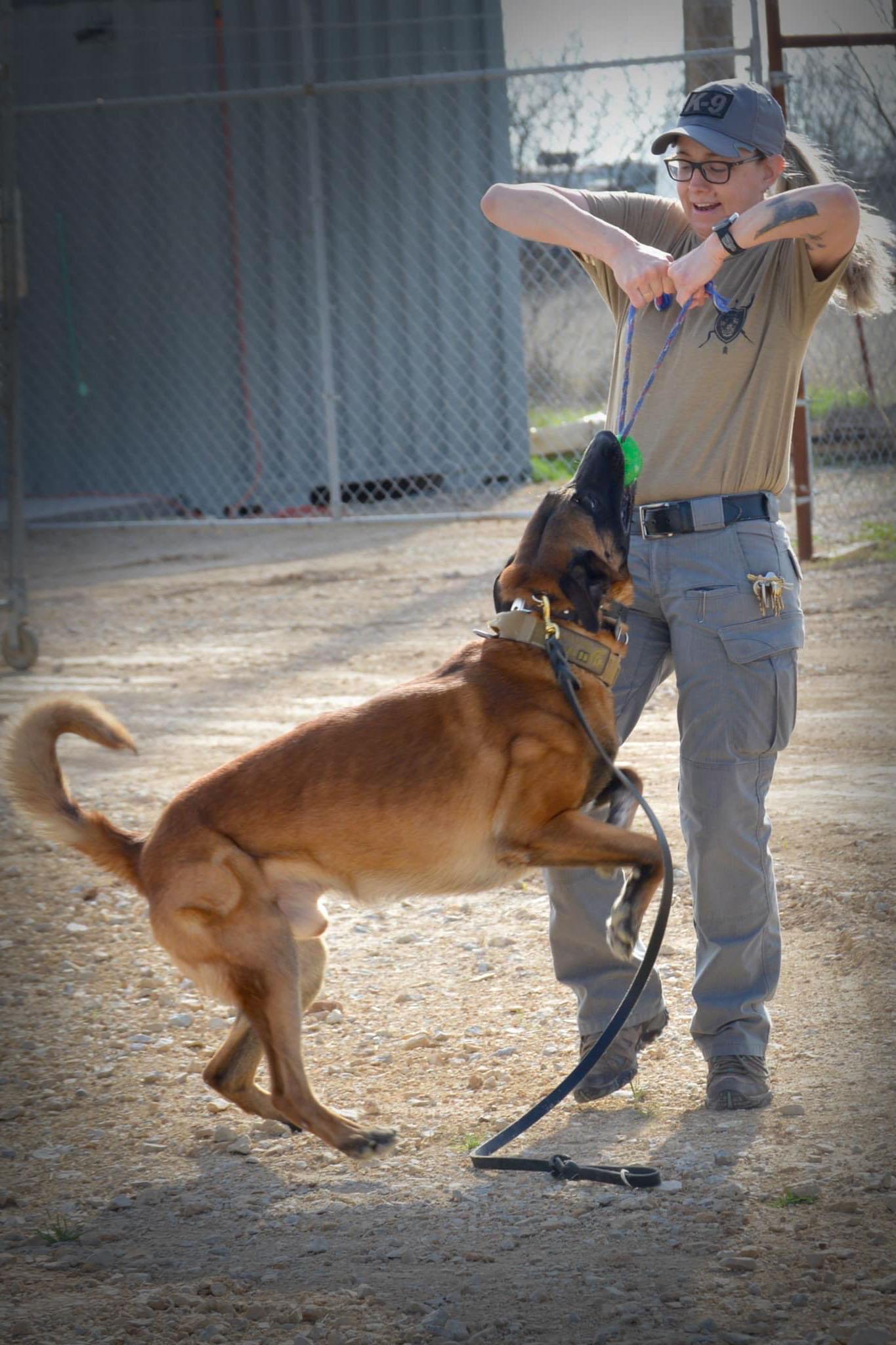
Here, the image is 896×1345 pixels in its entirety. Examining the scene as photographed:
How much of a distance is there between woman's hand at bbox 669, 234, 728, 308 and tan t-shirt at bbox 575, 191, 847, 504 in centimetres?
18

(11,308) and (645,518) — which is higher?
(11,308)

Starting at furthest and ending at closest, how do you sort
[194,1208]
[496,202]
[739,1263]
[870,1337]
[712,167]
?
[496,202] → [712,167] → [194,1208] → [739,1263] → [870,1337]

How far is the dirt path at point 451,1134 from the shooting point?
2.42 meters

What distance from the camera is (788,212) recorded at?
290 cm

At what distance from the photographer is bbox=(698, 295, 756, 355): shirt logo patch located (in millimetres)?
3156

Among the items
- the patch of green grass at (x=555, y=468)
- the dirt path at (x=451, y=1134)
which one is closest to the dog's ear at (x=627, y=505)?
the dirt path at (x=451, y=1134)

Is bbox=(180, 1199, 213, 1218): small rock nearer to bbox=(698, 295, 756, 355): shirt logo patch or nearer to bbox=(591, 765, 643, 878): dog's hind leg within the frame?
bbox=(591, 765, 643, 878): dog's hind leg

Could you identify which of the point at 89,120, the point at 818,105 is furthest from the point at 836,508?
the point at 89,120

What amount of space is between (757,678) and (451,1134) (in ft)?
4.24

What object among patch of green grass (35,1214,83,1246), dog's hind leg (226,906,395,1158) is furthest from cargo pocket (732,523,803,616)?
patch of green grass (35,1214,83,1246)

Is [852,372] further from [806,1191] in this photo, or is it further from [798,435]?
[806,1191]

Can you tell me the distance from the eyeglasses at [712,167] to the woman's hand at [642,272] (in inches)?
8.3

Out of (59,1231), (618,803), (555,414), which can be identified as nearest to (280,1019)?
(59,1231)

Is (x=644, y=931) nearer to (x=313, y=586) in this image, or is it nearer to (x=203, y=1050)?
(x=203, y=1050)
